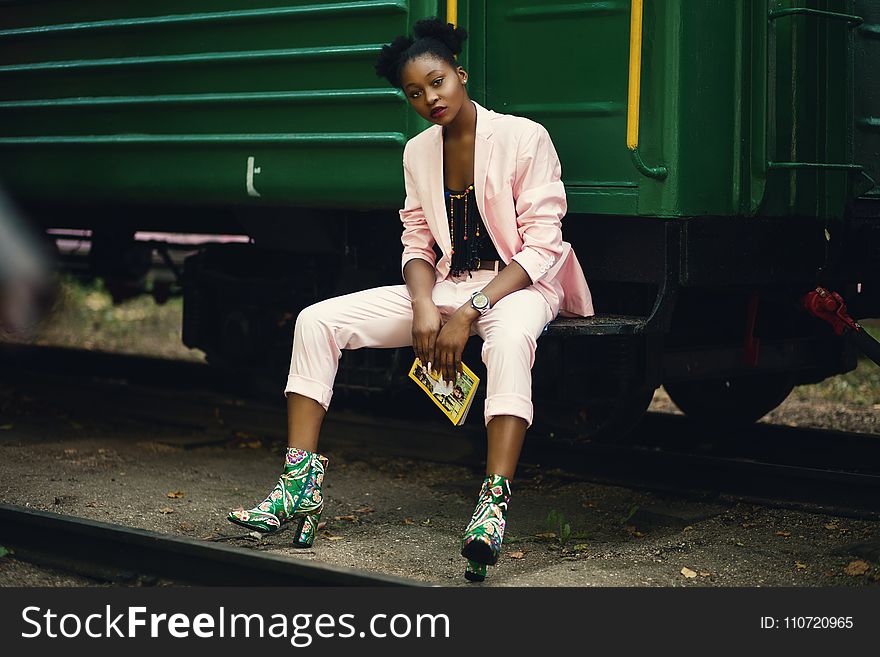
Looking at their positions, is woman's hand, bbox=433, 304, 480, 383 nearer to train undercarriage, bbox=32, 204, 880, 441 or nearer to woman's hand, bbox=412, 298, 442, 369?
woman's hand, bbox=412, 298, 442, 369

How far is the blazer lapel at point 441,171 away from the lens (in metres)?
4.44

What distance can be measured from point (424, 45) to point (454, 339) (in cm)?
94

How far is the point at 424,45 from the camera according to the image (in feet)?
14.3

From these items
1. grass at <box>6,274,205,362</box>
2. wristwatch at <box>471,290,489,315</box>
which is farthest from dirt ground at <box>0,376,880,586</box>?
grass at <box>6,274,205,362</box>

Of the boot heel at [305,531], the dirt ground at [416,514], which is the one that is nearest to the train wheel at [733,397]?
the dirt ground at [416,514]

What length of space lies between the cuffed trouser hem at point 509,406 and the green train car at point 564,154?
0.45 m

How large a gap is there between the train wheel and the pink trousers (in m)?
2.05

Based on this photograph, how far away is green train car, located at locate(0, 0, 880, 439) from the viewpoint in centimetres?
473

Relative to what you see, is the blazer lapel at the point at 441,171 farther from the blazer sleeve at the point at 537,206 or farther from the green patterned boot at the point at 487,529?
the green patterned boot at the point at 487,529

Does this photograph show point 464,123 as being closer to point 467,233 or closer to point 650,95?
point 467,233

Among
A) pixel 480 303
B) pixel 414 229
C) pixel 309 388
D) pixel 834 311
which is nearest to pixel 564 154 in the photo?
pixel 414 229

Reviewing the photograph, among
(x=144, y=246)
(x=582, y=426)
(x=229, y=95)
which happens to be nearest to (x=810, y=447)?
(x=582, y=426)

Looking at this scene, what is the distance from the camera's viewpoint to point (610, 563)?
14.3 ft

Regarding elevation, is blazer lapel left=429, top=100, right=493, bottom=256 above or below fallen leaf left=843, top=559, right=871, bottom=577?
above
